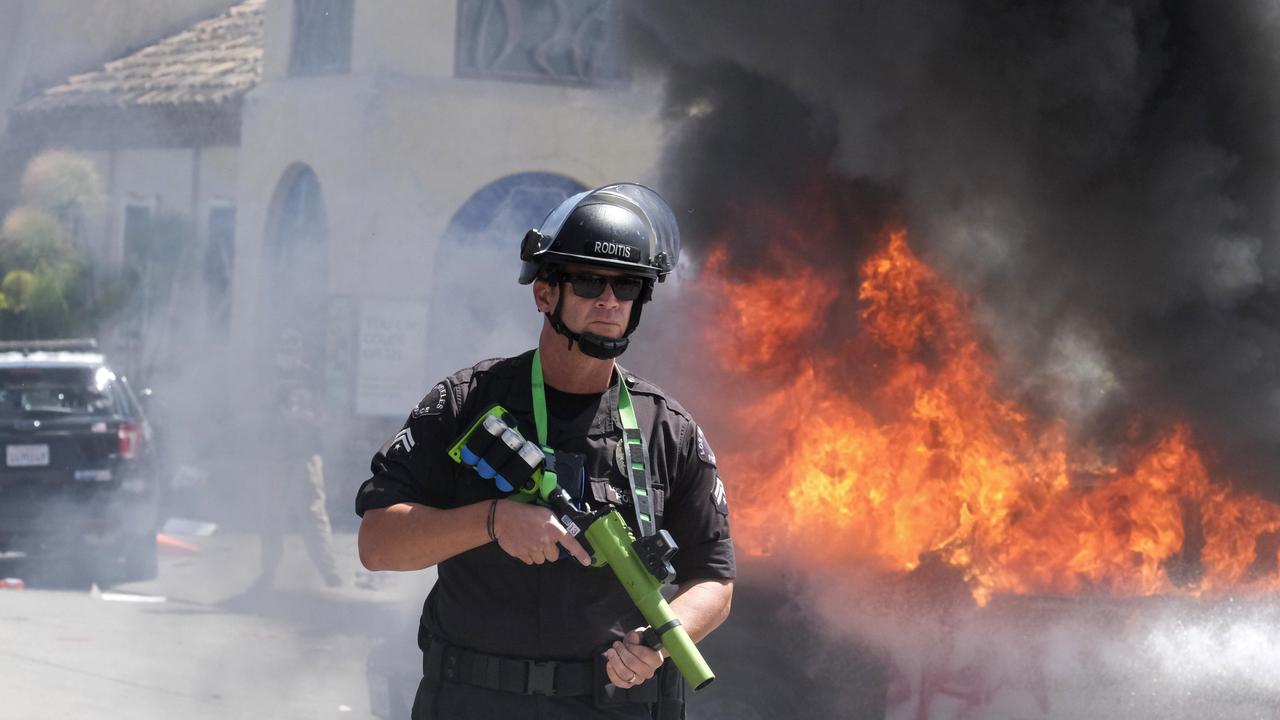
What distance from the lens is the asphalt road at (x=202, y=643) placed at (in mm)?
7344

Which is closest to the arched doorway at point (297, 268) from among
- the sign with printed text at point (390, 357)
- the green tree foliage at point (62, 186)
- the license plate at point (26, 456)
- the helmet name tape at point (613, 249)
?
the sign with printed text at point (390, 357)

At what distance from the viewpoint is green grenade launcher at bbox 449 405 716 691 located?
2.77 m

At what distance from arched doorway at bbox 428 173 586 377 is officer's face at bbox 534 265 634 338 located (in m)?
12.1

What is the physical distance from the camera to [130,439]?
11.7 m

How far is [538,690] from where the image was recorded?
2.93m

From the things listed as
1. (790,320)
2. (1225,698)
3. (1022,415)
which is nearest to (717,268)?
(790,320)

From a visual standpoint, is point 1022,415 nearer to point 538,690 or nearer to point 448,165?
point 538,690

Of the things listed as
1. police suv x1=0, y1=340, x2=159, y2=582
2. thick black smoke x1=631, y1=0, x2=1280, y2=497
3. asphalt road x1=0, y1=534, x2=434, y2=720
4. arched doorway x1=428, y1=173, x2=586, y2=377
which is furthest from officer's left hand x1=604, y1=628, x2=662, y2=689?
arched doorway x1=428, y1=173, x2=586, y2=377

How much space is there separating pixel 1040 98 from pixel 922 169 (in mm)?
783

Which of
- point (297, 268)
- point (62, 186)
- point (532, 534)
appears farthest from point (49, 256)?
point (532, 534)

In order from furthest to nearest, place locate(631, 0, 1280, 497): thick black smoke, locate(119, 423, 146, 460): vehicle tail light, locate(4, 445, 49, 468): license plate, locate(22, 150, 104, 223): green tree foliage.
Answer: locate(22, 150, 104, 223): green tree foliage, locate(119, 423, 146, 460): vehicle tail light, locate(4, 445, 49, 468): license plate, locate(631, 0, 1280, 497): thick black smoke

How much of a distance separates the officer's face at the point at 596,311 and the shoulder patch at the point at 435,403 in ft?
0.87

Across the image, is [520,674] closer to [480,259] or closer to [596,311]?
[596,311]

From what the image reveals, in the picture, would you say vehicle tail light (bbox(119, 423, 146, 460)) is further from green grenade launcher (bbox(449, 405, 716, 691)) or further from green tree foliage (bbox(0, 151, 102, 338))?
green tree foliage (bbox(0, 151, 102, 338))
